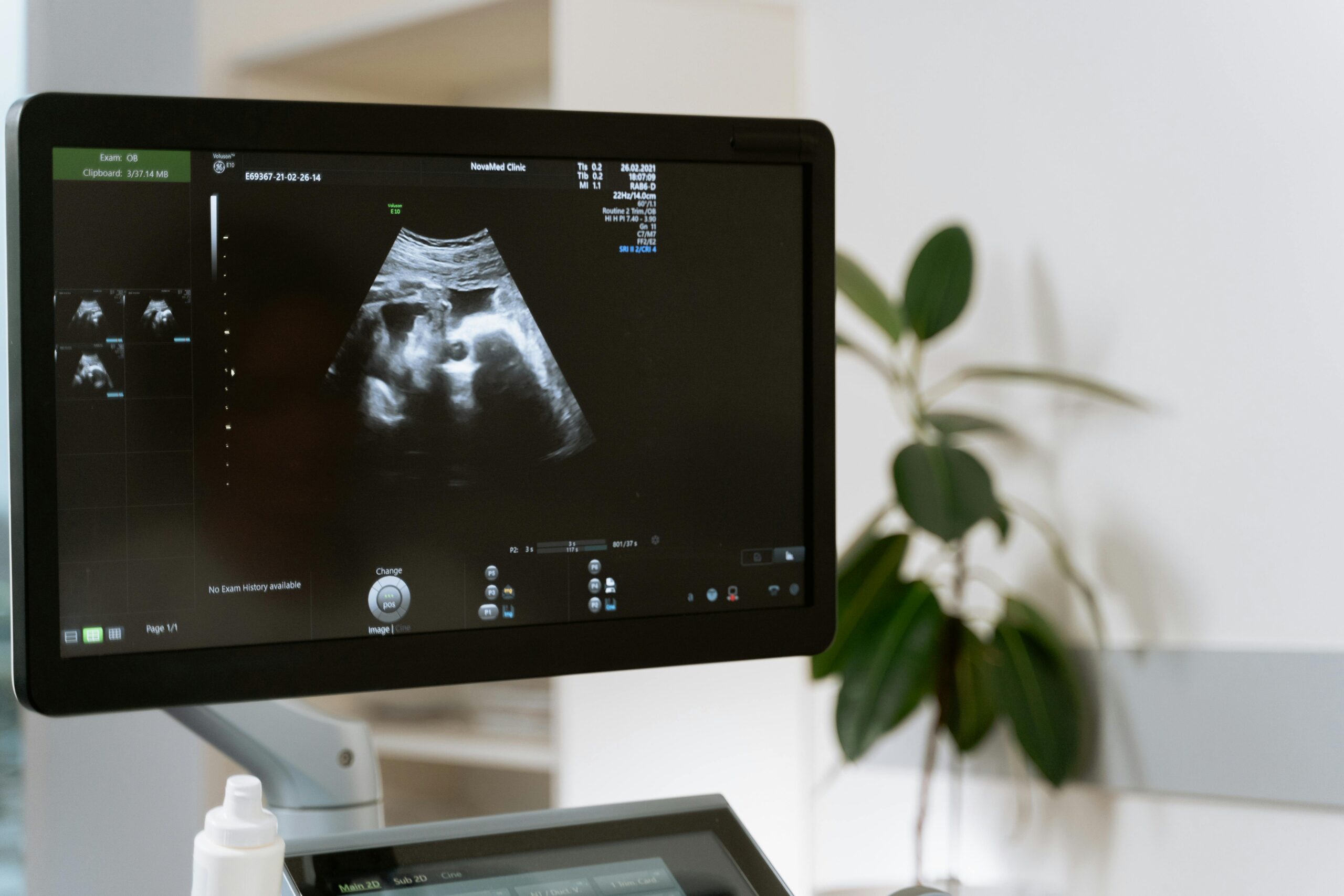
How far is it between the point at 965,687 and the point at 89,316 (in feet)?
4.33

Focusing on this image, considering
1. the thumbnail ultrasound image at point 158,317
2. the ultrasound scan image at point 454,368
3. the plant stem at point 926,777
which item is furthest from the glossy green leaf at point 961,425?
the thumbnail ultrasound image at point 158,317

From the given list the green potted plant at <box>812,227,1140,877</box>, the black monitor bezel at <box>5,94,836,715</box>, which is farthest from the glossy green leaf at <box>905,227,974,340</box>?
the black monitor bezel at <box>5,94,836,715</box>

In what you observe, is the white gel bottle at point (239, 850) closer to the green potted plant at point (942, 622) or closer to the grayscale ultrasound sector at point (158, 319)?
the grayscale ultrasound sector at point (158, 319)

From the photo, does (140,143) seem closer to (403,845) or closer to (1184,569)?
(403,845)

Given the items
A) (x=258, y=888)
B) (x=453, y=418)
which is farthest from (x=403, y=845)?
(x=453, y=418)

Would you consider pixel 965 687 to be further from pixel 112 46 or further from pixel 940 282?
pixel 112 46

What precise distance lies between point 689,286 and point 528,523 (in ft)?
0.58

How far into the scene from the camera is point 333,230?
648 mm

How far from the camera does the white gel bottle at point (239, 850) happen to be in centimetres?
55

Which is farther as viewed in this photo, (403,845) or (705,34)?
(705,34)

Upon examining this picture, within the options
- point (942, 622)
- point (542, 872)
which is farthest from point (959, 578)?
point (542, 872)

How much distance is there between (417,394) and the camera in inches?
26.1

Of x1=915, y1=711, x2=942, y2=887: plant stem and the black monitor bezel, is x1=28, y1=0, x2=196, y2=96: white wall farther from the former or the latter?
x1=915, y1=711, x2=942, y2=887: plant stem

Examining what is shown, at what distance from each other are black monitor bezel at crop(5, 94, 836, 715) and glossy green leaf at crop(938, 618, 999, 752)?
96 cm
